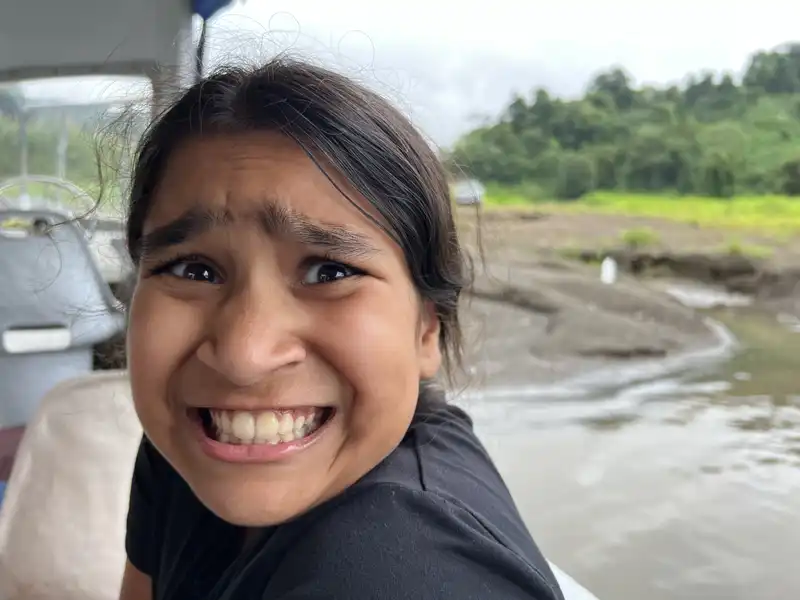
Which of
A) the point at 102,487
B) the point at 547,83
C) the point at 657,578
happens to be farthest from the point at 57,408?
the point at 547,83

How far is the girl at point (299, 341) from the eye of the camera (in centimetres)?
47

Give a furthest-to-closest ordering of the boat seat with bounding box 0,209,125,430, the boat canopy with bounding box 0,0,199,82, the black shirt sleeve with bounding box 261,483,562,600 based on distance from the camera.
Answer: the boat canopy with bounding box 0,0,199,82, the boat seat with bounding box 0,209,125,430, the black shirt sleeve with bounding box 261,483,562,600

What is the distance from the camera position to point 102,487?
975 millimetres

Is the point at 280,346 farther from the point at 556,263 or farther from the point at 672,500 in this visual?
the point at 556,263

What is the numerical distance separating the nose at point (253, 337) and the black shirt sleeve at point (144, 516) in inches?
11.9

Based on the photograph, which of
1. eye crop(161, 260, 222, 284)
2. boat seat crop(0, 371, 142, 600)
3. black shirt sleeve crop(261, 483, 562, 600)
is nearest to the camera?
black shirt sleeve crop(261, 483, 562, 600)

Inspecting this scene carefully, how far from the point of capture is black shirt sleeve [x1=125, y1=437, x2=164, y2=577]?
29.3 inches

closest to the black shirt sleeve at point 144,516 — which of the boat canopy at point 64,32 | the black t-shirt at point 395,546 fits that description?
the black t-shirt at point 395,546

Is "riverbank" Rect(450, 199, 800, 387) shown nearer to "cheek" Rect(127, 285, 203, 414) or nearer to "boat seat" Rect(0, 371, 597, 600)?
"boat seat" Rect(0, 371, 597, 600)

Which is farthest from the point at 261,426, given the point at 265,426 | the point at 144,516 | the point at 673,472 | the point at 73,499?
the point at 673,472

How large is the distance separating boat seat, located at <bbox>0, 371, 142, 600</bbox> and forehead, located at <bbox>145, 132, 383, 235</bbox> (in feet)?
1.79

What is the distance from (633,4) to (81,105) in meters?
1.18

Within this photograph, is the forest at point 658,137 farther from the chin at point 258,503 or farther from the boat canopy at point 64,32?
the boat canopy at point 64,32

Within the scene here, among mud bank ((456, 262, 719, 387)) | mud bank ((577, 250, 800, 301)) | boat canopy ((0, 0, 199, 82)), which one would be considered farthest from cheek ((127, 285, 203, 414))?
boat canopy ((0, 0, 199, 82))
